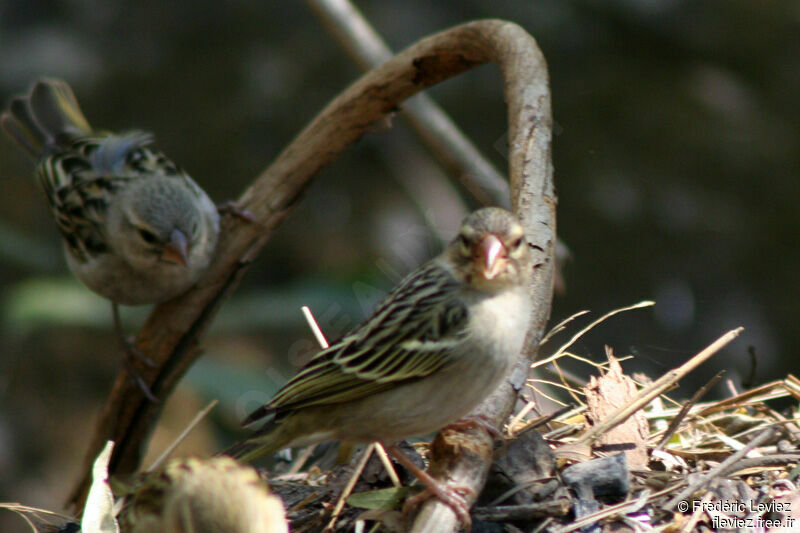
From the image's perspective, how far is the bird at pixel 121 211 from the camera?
4551 mm

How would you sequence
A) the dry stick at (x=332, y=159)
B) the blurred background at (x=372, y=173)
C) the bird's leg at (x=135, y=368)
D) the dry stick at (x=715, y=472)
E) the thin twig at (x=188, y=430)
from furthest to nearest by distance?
the blurred background at (x=372, y=173)
the bird's leg at (x=135, y=368)
the thin twig at (x=188, y=430)
the dry stick at (x=332, y=159)
the dry stick at (x=715, y=472)

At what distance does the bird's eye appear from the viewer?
15.6 ft

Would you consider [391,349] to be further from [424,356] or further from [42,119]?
[42,119]

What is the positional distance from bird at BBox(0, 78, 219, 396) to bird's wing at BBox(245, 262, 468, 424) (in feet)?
5.47

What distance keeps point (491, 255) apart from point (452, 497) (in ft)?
2.43

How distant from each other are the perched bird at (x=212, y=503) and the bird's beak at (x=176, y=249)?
2.56m

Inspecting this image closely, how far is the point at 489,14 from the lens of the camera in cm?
736

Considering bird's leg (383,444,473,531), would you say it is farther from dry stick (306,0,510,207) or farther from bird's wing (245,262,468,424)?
dry stick (306,0,510,207)

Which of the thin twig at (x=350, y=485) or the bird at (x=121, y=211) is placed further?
the bird at (x=121, y=211)

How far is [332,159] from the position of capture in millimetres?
4137

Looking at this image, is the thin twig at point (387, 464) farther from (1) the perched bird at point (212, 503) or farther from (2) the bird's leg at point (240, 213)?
(2) the bird's leg at point (240, 213)

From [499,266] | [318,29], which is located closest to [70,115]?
[318,29]

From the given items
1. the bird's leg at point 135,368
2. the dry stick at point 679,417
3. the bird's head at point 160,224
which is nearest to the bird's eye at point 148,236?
the bird's head at point 160,224

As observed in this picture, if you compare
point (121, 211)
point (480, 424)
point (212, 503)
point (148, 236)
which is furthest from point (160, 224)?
point (212, 503)
